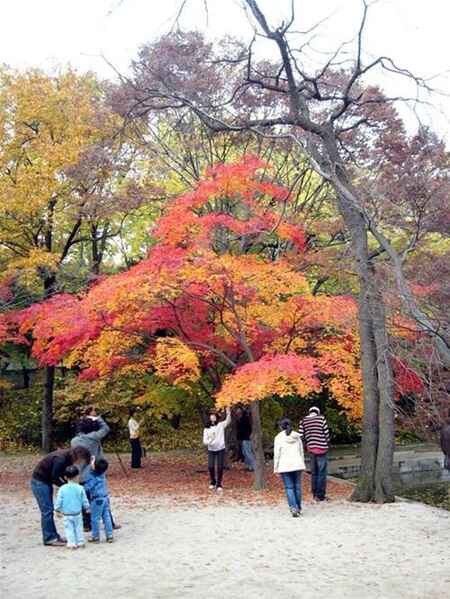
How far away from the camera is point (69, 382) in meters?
21.2

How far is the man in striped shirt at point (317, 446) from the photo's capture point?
11.0 metres

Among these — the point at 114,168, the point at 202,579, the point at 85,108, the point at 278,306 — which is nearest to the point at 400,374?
the point at 278,306

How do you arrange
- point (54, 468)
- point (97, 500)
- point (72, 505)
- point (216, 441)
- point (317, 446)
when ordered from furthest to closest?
point (216, 441) < point (317, 446) < point (97, 500) < point (54, 468) < point (72, 505)

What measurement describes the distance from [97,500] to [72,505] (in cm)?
59

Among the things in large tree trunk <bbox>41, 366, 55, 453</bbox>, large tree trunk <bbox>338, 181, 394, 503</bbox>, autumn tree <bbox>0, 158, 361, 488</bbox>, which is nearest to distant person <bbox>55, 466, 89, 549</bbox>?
autumn tree <bbox>0, 158, 361, 488</bbox>

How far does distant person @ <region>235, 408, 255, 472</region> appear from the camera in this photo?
49.9 feet

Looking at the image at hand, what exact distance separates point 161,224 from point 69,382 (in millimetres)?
10362

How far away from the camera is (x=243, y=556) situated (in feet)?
24.4

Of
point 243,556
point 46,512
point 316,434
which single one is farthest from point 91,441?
point 316,434

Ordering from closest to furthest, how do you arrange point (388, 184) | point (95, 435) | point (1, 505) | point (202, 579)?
point (202, 579) → point (95, 435) → point (1, 505) → point (388, 184)

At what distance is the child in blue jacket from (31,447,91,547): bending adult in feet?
0.86

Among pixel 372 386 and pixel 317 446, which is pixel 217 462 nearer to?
pixel 317 446

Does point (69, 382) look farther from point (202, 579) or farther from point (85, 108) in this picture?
point (202, 579)

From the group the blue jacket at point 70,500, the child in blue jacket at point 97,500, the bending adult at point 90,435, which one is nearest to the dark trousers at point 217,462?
the bending adult at point 90,435
